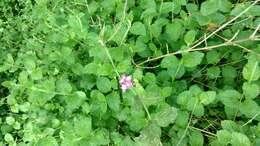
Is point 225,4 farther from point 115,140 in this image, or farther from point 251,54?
point 115,140

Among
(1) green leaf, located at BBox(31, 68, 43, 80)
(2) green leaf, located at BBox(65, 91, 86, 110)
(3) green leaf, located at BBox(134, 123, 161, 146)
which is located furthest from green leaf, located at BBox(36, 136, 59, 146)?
(3) green leaf, located at BBox(134, 123, 161, 146)

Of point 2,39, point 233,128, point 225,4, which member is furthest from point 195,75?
point 2,39

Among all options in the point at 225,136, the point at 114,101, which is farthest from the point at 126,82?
the point at 225,136

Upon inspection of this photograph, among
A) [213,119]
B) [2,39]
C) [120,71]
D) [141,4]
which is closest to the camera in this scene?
[120,71]

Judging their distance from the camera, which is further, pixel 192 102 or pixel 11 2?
pixel 11 2

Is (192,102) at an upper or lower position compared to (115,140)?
upper

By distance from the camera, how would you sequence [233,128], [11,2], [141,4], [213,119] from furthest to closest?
[11,2] → [141,4] → [213,119] → [233,128]

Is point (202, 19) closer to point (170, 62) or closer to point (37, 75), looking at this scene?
point (170, 62)

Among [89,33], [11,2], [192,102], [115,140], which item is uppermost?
[11,2]
